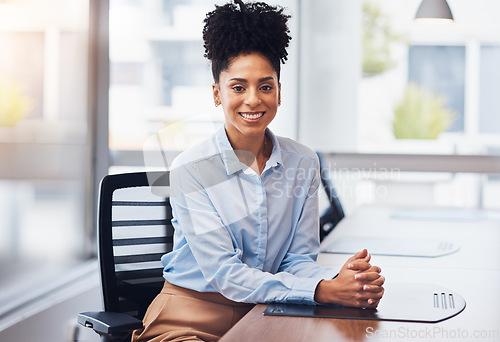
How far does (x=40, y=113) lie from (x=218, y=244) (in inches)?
59.0

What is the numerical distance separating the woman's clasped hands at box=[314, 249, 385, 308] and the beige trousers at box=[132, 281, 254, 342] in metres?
0.25

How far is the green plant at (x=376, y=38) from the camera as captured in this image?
6645mm

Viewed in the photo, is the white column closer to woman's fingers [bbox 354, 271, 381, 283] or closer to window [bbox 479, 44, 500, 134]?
window [bbox 479, 44, 500, 134]

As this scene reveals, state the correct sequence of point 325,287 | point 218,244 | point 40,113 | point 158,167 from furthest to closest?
point 40,113, point 158,167, point 218,244, point 325,287

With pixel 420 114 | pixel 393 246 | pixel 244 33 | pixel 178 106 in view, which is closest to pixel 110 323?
pixel 244 33

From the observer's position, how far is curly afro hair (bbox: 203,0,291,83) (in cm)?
161

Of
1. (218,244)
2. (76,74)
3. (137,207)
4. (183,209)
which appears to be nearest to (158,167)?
(137,207)

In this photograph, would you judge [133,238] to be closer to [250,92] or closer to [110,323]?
[110,323]

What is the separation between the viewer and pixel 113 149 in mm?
3396

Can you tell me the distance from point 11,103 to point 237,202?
4.18 feet

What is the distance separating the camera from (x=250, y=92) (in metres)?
1.61

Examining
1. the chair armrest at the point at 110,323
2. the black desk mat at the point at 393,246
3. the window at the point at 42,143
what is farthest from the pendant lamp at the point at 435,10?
the chair armrest at the point at 110,323

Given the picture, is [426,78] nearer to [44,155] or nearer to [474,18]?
[474,18]

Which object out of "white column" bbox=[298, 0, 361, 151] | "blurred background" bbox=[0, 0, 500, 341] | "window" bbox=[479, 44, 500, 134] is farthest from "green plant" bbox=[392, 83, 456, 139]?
"white column" bbox=[298, 0, 361, 151]
